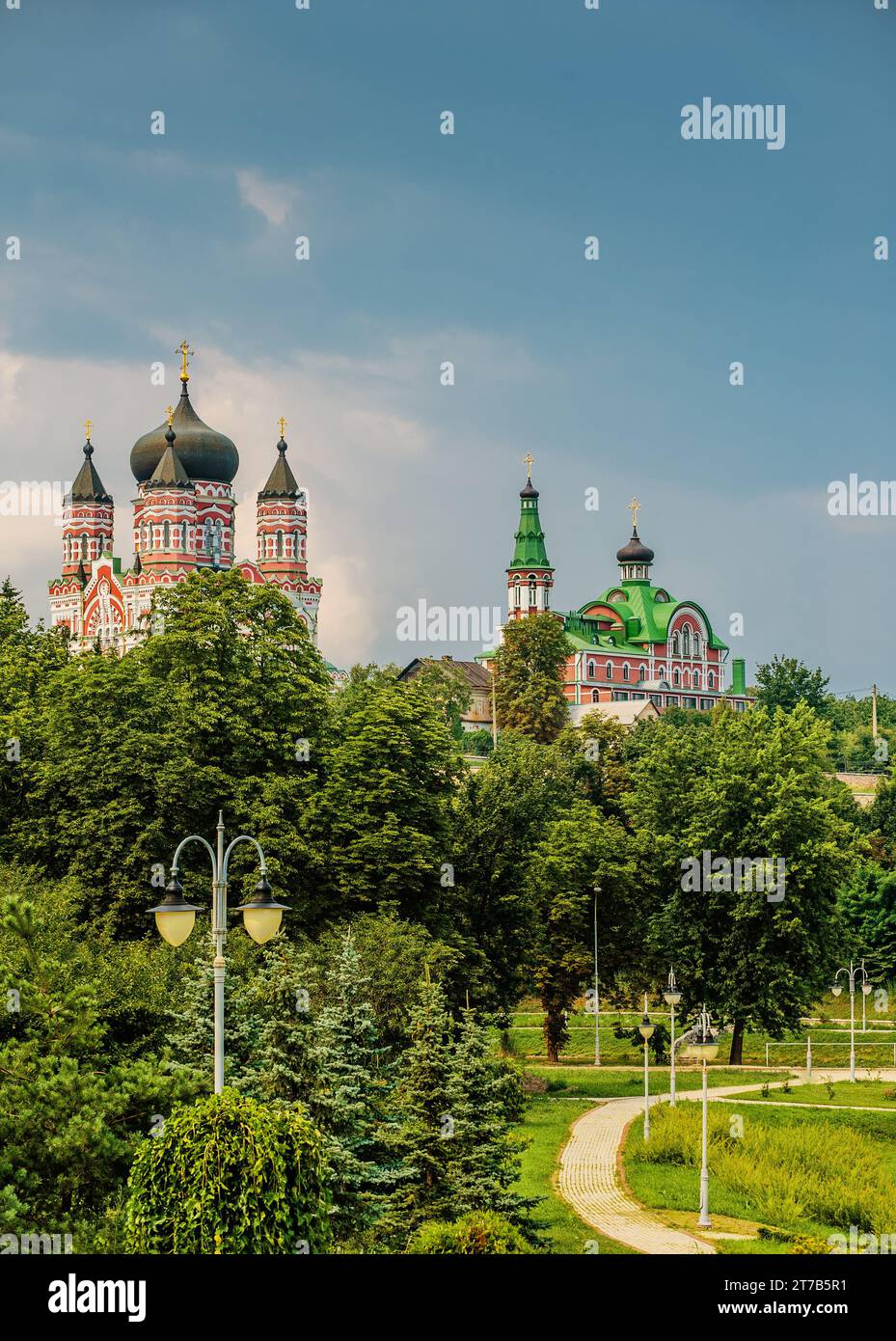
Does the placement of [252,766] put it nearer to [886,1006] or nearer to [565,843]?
[565,843]

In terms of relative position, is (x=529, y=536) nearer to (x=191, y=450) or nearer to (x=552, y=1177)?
(x=191, y=450)

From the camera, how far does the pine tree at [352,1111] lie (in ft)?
55.5

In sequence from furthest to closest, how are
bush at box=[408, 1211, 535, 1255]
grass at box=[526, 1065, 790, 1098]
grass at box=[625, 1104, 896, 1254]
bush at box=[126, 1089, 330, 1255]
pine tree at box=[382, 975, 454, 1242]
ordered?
grass at box=[526, 1065, 790, 1098], grass at box=[625, 1104, 896, 1254], pine tree at box=[382, 975, 454, 1242], bush at box=[408, 1211, 535, 1255], bush at box=[126, 1089, 330, 1255]

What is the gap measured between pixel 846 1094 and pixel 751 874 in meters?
5.36

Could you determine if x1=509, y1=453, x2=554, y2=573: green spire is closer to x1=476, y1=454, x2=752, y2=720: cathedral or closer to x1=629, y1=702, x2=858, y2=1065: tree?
x1=476, y1=454, x2=752, y2=720: cathedral

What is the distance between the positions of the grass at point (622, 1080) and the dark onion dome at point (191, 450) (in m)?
58.2

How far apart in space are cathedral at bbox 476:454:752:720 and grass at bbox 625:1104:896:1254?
234 ft

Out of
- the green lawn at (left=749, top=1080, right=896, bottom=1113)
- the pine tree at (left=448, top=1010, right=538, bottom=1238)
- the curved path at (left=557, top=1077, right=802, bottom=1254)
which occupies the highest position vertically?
the pine tree at (left=448, top=1010, right=538, bottom=1238)

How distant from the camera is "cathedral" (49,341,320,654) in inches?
3408

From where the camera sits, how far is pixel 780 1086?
34.0 m

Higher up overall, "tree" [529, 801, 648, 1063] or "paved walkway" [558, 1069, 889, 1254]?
"tree" [529, 801, 648, 1063]

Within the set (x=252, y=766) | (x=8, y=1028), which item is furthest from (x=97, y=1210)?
(x=252, y=766)

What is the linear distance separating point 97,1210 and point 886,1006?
36.6 m

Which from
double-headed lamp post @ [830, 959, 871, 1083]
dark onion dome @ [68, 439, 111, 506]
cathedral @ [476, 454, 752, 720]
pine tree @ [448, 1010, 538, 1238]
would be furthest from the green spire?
pine tree @ [448, 1010, 538, 1238]
